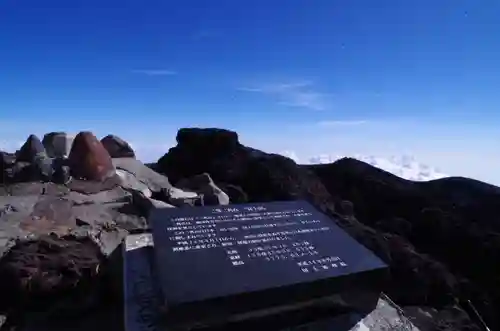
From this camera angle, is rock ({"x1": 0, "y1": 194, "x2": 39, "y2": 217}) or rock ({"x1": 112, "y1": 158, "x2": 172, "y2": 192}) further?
rock ({"x1": 112, "y1": 158, "x2": 172, "y2": 192})

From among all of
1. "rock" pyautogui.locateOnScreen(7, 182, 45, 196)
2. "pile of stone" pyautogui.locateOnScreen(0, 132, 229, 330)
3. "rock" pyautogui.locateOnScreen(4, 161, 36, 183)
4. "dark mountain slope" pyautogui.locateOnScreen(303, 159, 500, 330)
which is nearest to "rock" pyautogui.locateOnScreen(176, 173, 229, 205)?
"pile of stone" pyautogui.locateOnScreen(0, 132, 229, 330)

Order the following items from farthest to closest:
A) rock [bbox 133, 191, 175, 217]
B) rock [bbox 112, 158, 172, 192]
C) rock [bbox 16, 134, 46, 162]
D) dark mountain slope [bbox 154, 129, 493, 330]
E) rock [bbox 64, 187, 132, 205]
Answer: dark mountain slope [bbox 154, 129, 493, 330] → rock [bbox 16, 134, 46, 162] → rock [bbox 112, 158, 172, 192] → rock [bbox 64, 187, 132, 205] → rock [bbox 133, 191, 175, 217]

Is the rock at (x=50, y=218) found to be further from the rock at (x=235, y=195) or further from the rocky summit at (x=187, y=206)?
the rock at (x=235, y=195)

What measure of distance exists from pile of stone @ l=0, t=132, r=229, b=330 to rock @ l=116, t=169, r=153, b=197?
35mm

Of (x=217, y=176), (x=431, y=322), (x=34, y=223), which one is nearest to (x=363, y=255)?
(x=34, y=223)

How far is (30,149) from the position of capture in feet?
32.3

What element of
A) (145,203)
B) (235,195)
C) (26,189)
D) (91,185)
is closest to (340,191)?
(235,195)

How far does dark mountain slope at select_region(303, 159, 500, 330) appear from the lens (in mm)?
14297

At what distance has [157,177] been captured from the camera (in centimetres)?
1041

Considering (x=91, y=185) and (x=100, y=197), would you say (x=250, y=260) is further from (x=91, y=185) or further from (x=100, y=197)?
(x=91, y=185)

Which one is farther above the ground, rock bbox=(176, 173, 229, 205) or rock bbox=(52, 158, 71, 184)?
rock bbox=(52, 158, 71, 184)

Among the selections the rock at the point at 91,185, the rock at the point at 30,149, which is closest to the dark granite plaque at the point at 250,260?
the rock at the point at 91,185

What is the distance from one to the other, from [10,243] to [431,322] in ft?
27.4

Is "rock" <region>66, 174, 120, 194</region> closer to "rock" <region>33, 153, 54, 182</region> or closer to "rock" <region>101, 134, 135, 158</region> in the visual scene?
"rock" <region>33, 153, 54, 182</region>
